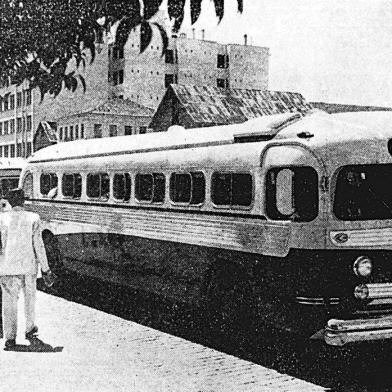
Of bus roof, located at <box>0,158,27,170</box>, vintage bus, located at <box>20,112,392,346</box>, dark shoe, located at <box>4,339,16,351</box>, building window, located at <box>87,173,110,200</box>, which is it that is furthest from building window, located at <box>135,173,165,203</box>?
bus roof, located at <box>0,158,27,170</box>

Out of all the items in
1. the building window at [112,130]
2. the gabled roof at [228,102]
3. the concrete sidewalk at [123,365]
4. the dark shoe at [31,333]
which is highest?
the gabled roof at [228,102]

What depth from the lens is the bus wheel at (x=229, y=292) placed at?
26.9ft

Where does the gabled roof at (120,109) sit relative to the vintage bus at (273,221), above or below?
above

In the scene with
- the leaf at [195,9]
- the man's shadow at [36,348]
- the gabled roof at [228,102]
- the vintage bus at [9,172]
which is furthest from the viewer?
the gabled roof at [228,102]

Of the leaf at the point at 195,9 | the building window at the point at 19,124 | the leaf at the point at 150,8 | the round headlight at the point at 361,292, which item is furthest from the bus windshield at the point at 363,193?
the building window at the point at 19,124

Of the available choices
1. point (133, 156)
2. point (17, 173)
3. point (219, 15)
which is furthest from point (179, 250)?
point (17, 173)

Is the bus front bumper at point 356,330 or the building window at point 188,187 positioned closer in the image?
the bus front bumper at point 356,330

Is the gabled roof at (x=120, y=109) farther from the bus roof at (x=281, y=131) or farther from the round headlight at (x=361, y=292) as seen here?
the round headlight at (x=361, y=292)

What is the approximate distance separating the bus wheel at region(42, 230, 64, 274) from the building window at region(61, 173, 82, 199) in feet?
3.69

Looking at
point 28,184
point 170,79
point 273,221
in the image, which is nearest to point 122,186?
point 273,221

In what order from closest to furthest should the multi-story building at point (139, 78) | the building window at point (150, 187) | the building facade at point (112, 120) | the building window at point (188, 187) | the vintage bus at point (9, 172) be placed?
the building window at point (188, 187)
the building window at point (150, 187)
the vintage bus at point (9, 172)
the building facade at point (112, 120)
the multi-story building at point (139, 78)

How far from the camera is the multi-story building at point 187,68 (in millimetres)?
63375

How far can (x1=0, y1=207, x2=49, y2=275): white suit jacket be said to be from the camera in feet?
27.6

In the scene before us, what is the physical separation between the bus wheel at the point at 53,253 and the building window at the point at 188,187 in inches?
180
